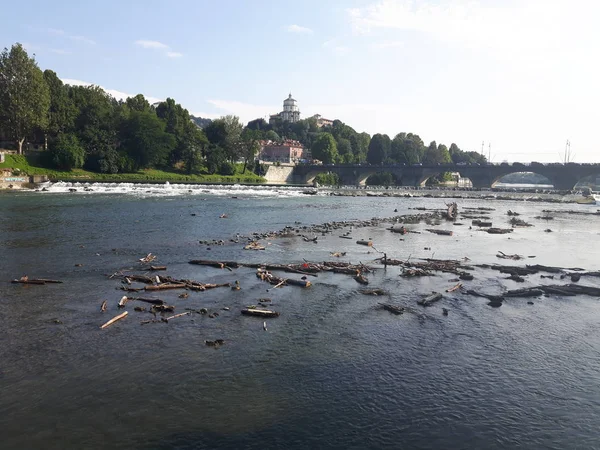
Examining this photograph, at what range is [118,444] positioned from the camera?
1130 centimetres

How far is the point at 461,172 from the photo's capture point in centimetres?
15850

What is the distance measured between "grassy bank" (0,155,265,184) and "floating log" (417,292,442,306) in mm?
100069

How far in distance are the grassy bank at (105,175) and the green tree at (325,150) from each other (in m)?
56.7

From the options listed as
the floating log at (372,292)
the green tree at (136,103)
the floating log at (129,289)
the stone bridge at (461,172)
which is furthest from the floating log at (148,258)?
the stone bridge at (461,172)

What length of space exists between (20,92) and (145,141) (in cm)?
3104

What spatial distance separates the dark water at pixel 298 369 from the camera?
12156 mm

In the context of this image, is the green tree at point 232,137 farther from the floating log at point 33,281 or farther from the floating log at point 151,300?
the floating log at point 151,300

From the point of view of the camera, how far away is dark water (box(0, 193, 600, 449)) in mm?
12156

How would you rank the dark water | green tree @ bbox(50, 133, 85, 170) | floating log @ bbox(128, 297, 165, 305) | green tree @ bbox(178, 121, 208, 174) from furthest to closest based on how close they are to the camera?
green tree @ bbox(178, 121, 208, 174)
green tree @ bbox(50, 133, 85, 170)
floating log @ bbox(128, 297, 165, 305)
the dark water

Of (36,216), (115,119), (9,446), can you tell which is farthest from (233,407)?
(115,119)

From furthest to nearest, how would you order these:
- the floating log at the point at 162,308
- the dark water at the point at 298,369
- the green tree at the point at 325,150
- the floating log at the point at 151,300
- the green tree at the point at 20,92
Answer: the green tree at the point at 325,150 → the green tree at the point at 20,92 → the floating log at the point at 151,300 → the floating log at the point at 162,308 → the dark water at the point at 298,369

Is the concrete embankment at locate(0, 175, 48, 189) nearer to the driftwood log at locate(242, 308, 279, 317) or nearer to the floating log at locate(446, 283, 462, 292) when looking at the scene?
the driftwood log at locate(242, 308, 279, 317)

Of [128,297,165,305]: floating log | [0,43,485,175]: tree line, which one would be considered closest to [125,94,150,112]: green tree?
[0,43,485,175]: tree line

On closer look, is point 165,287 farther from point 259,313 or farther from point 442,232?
point 442,232
